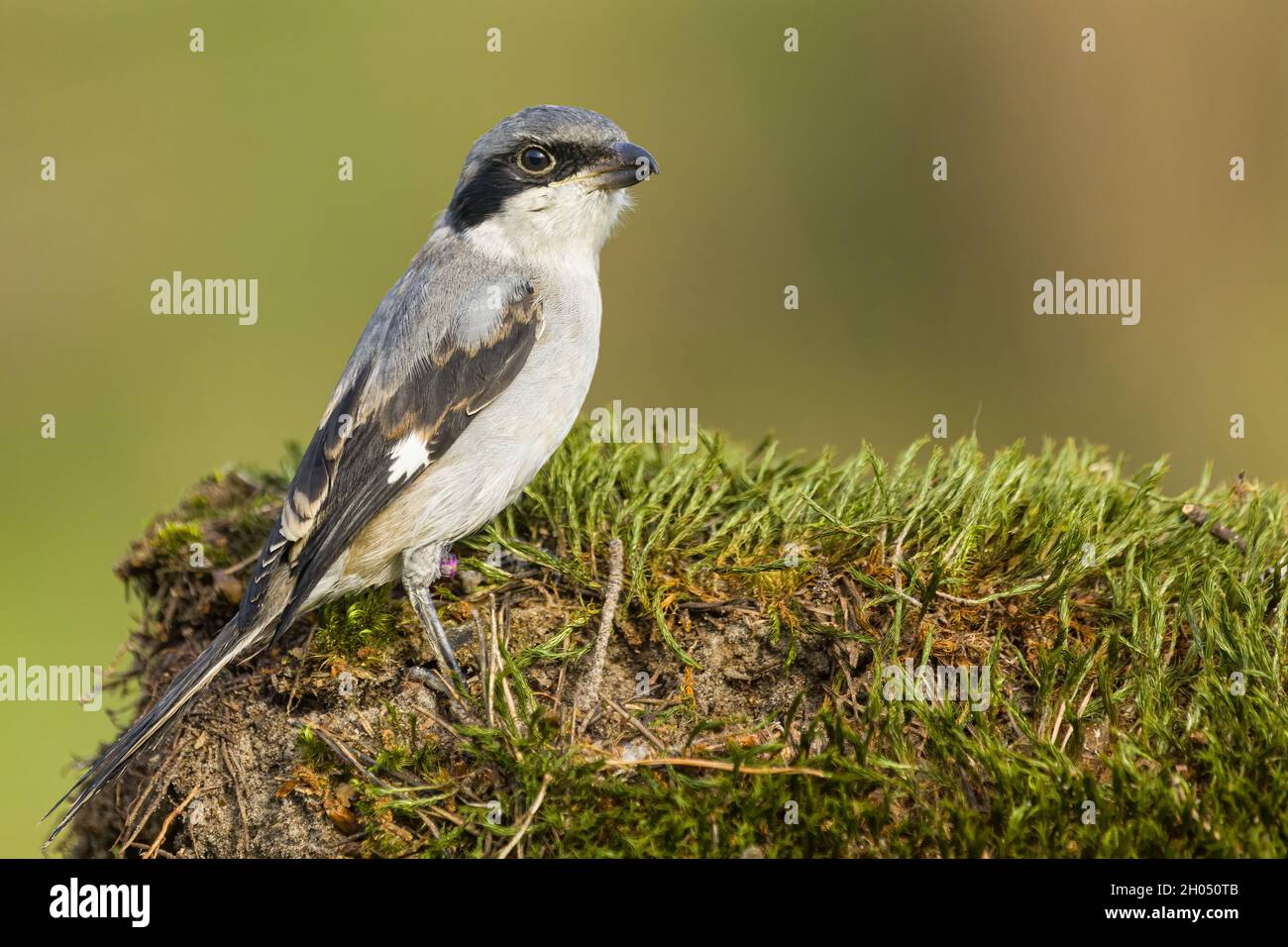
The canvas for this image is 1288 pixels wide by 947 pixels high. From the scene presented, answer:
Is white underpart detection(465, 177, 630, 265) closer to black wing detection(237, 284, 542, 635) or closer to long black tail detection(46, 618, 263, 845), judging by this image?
black wing detection(237, 284, 542, 635)

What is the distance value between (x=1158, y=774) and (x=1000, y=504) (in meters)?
0.89

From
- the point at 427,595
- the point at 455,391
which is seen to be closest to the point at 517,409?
the point at 455,391

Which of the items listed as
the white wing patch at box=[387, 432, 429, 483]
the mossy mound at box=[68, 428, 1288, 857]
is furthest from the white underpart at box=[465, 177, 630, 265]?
the mossy mound at box=[68, 428, 1288, 857]

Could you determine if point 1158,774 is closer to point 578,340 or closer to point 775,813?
point 775,813

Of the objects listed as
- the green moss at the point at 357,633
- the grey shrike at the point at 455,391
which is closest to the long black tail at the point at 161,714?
the grey shrike at the point at 455,391

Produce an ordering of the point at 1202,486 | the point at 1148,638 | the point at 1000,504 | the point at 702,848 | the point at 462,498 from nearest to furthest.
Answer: the point at 702,848 → the point at 1148,638 → the point at 1000,504 → the point at 462,498 → the point at 1202,486

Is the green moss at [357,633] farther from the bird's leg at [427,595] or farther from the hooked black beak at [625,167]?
the hooked black beak at [625,167]

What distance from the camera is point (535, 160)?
3.88m

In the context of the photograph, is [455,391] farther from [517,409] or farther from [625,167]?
[625,167]

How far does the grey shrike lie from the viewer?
122 inches

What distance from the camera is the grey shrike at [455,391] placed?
309 cm

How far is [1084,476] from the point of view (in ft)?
11.5

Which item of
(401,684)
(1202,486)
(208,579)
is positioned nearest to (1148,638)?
(1202,486)

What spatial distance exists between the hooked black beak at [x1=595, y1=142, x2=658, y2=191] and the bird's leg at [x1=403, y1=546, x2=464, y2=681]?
1457 mm
